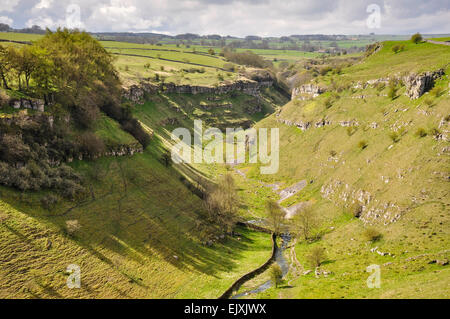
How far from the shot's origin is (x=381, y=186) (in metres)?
64.4

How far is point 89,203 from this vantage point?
5812 cm

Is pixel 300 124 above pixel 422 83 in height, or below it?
below

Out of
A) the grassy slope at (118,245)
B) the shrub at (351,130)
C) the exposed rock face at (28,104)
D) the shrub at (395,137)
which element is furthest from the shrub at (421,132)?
the exposed rock face at (28,104)

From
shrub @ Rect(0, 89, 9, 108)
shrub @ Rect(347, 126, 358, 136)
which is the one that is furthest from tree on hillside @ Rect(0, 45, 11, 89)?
shrub @ Rect(347, 126, 358, 136)

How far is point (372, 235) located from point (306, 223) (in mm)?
15100

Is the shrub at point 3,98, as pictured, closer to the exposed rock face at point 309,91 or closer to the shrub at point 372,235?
the shrub at point 372,235

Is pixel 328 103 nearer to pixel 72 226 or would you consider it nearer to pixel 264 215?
pixel 264 215

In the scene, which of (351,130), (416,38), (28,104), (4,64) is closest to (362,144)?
(351,130)

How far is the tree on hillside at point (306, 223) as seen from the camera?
224 feet

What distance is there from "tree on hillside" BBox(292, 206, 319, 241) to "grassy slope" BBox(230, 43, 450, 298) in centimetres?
251

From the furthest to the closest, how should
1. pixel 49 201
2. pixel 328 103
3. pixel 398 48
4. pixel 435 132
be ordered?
pixel 398 48 → pixel 328 103 → pixel 435 132 → pixel 49 201

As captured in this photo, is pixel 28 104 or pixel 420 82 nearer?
pixel 28 104

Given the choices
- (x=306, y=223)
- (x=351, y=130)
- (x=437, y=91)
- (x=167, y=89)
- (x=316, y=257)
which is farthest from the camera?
(x=167, y=89)

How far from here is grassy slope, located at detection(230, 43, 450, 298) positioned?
45.8m
